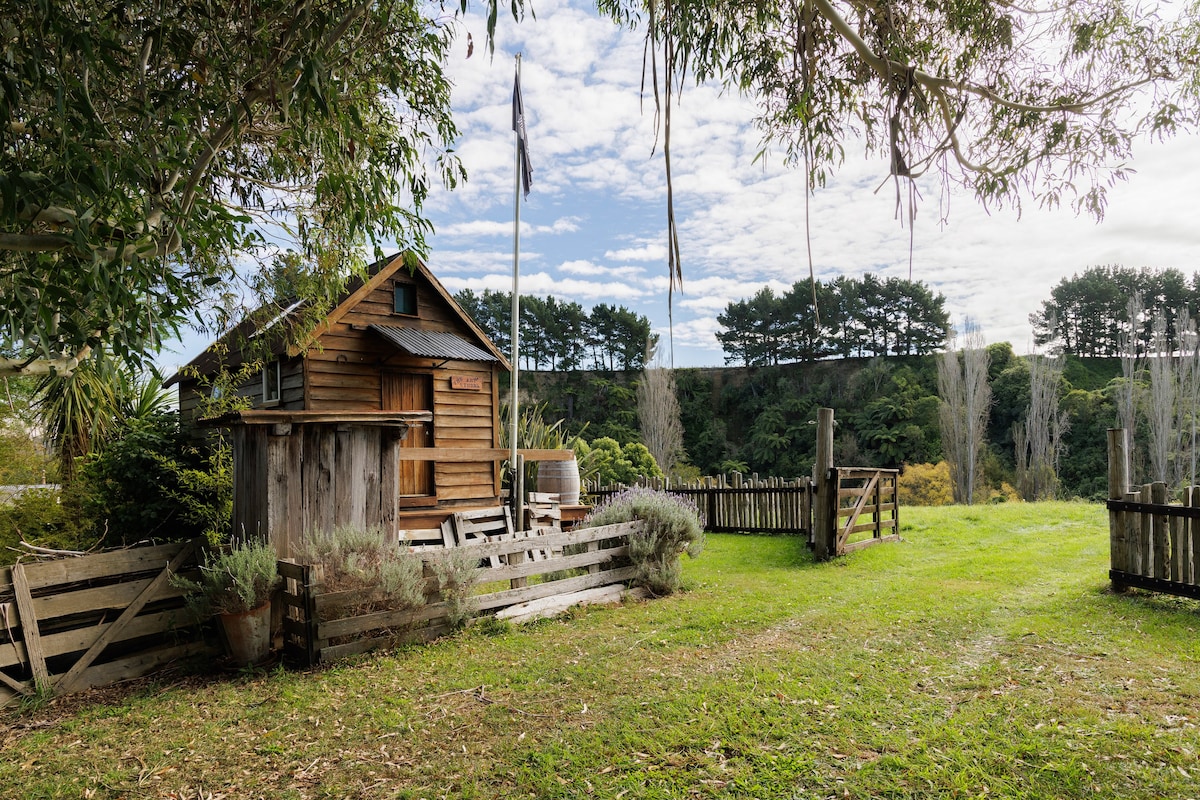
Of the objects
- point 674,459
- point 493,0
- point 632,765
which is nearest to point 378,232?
point 493,0

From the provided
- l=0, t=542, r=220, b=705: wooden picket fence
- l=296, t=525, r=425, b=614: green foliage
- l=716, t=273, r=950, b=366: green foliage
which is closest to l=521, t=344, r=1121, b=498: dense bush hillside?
l=716, t=273, r=950, b=366: green foliage

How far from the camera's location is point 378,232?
6.16 metres

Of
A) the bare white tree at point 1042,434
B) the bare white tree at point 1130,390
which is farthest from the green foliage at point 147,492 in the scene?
the bare white tree at point 1130,390

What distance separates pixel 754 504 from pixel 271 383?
10316 millimetres

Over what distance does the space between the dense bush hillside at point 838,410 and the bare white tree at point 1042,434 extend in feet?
5.90

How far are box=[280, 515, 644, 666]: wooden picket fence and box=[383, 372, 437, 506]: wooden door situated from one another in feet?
9.12

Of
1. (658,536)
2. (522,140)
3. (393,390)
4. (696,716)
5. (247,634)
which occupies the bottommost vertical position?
(696,716)

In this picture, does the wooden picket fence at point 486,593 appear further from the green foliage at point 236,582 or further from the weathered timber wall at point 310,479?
the weathered timber wall at point 310,479

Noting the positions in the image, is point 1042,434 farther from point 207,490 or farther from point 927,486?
point 207,490

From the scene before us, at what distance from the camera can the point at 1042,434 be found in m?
30.0

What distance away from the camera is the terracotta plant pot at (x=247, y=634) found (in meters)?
5.72

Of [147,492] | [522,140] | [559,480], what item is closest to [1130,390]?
[559,480]

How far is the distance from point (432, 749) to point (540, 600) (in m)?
3.56

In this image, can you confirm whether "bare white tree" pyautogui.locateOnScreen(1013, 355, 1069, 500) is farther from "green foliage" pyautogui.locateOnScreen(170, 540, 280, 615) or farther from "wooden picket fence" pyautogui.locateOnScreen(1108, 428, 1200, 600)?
"green foliage" pyautogui.locateOnScreen(170, 540, 280, 615)
